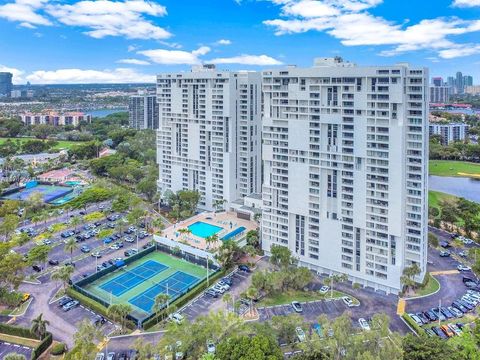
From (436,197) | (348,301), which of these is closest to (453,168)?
(436,197)

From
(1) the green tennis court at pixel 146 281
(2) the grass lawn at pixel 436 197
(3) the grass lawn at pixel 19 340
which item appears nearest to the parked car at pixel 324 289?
(1) the green tennis court at pixel 146 281

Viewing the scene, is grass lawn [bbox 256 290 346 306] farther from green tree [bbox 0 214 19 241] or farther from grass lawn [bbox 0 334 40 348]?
green tree [bbox 0 214 19 241]

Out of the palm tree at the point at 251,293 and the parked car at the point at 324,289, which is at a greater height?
the palm tree at the point at 251,293

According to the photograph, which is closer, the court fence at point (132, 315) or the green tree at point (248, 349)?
the green tree at point (248, 349)

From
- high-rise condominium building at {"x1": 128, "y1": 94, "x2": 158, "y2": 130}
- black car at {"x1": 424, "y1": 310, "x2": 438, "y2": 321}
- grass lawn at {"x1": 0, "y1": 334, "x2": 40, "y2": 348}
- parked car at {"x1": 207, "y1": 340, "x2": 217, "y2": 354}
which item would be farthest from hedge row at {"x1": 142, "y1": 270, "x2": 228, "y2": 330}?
A: high-rise condominium building at {"x1": 128, "y1": 94, "x2": 158, "y2": 130}

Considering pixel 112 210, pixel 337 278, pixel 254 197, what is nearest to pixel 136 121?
pixel 112 210

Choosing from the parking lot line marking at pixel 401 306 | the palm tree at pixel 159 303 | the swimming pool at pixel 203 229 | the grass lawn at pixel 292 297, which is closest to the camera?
the palm tree at pixel 159 303

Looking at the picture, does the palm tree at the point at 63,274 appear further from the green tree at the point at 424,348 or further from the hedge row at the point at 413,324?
the hedge row at the point at 413,324
